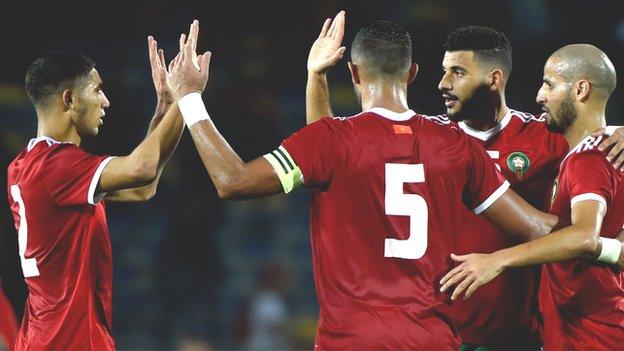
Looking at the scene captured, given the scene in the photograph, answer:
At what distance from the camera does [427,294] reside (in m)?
4.59

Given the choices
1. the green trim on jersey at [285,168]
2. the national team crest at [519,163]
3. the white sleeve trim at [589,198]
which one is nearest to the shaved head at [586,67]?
the national team crest at [519,163]

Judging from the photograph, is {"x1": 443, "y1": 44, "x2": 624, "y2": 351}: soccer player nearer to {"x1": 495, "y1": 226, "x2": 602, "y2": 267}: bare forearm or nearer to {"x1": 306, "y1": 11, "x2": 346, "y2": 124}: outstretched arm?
{"x1": 495, "y1": 226, "x2": 602, "y2": 267}: bare forearm

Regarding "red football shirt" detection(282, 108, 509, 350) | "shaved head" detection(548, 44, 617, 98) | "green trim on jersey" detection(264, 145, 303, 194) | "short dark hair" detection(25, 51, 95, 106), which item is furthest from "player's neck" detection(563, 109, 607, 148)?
"short dark hair" detection(25, 51, 95, 106)

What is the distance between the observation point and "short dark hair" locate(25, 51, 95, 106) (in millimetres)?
5344

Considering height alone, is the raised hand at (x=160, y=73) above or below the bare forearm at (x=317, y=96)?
above

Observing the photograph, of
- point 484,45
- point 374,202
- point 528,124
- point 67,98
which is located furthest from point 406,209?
point 67,98

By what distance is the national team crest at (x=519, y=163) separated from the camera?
5.58 meters

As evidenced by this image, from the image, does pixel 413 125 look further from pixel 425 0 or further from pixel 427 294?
pixel 425 0

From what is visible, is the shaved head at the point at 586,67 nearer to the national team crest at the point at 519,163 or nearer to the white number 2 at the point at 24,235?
the national team crest at the point at 519,163

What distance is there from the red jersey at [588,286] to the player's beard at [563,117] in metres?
0.28

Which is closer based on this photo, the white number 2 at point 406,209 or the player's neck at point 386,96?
the white number 2 at point 406,209

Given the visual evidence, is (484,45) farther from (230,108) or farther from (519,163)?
(230,108)

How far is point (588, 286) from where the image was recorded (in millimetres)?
5066

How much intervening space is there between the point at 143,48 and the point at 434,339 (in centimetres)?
941
